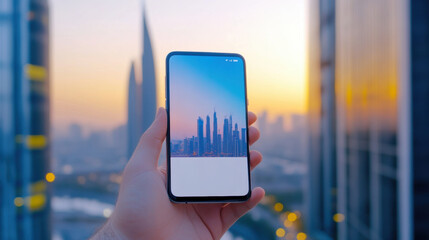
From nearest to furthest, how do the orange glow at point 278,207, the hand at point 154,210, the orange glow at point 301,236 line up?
1. the hand at point 154,210
2. the orange glow at point 301,236
3. the orange glow at point 278,207

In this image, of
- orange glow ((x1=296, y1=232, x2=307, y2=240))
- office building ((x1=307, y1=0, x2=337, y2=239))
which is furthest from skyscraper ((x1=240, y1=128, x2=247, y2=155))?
orange glow ((x1=296, y1=232, x2=307, y2=240))

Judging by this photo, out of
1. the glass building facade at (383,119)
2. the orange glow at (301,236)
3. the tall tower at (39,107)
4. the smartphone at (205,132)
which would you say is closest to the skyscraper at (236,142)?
the smartphone at (205,132)

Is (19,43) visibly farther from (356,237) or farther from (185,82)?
(356,237)

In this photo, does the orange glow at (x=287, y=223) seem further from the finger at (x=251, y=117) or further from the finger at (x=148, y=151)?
the finger at (x=148, y=151)

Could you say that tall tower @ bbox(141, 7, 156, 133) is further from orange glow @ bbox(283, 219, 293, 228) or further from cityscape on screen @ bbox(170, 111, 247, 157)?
orange glow @ bbox(283, 219, 293, 228)

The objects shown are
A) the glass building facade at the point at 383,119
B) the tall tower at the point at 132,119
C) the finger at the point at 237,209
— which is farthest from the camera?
the tall tower at the point at 132,119

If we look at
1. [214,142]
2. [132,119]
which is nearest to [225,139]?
[214,142]
